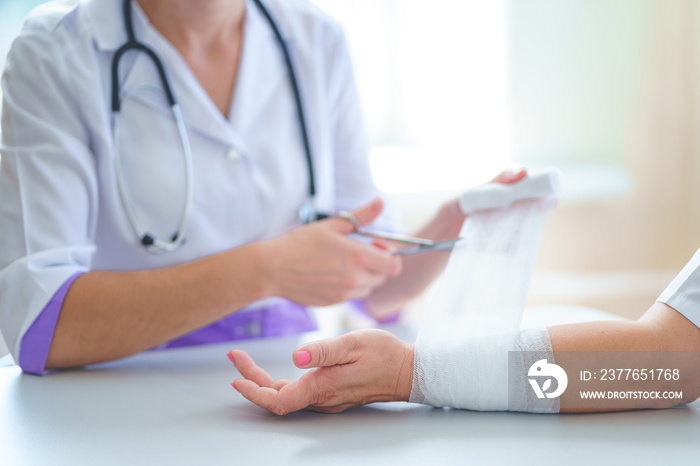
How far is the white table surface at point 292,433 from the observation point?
68cm

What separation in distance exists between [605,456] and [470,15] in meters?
2.08

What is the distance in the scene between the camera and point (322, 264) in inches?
44.3

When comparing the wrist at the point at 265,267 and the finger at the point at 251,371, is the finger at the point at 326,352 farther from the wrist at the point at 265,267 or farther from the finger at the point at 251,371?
the wrist at the point at 265,267

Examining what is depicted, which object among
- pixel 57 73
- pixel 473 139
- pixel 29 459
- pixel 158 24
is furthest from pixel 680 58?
pixel 29 459

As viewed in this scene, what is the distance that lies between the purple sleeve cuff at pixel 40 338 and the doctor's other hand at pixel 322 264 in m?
0.30

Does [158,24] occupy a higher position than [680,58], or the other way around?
Result: [158,24]

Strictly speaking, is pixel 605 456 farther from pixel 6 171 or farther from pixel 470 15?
pixel 470 15

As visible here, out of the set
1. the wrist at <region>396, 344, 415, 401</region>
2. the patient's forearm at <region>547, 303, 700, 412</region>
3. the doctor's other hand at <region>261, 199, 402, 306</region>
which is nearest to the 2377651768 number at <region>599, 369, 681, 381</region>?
the patient's forearm at <region>547, 303, 700, 412</region>

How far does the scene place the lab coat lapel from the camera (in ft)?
4.21

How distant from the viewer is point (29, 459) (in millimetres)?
698

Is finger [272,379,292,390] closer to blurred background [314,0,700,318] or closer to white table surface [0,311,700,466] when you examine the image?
white table surface [0,311,700,466]

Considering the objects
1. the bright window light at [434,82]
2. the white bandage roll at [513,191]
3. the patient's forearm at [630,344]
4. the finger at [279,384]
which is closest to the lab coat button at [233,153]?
the white bandage roll at [513,191]

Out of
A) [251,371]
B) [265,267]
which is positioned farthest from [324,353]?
[265,267]

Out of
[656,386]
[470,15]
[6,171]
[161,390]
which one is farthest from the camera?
[470,15]
